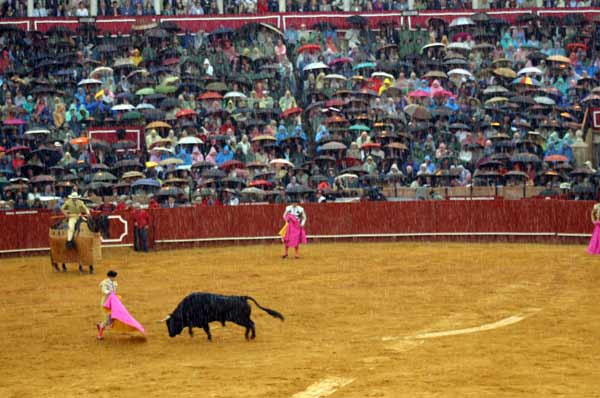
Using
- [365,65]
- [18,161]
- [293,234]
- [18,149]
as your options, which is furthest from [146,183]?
[365,65]

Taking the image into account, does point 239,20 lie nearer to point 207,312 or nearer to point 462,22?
point 462,22

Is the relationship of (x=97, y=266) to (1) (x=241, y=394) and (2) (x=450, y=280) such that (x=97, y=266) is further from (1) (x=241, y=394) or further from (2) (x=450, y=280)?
(1) (x=241, y=394)

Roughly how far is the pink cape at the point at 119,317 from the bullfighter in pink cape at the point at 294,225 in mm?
9678

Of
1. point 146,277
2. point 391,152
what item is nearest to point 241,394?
point 146,277

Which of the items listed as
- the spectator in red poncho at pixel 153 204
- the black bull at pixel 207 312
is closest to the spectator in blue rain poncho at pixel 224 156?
the spectator in red poncho at pixel 153 204

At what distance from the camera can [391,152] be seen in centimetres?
3219

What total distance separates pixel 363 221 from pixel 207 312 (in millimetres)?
15471

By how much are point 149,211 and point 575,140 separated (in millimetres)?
12224

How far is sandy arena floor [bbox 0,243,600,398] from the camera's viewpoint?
1152cm

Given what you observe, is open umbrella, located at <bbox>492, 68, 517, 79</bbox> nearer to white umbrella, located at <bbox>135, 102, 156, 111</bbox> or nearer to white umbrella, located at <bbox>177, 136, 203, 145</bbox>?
white umbrella, located at <bbox>177, 136, 203, 145</bbox>

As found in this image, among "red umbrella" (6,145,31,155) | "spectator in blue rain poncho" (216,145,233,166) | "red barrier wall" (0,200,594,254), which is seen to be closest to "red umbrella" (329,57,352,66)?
"spectator in blue rain poncho" (216,145,233,166)

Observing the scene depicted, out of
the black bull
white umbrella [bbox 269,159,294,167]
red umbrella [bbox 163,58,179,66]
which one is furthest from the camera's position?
red umbrella [bbox 163,58,179,66]

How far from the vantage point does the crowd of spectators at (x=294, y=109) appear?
30594 mm

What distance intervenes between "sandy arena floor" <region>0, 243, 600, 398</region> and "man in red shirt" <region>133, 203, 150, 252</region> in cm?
295
